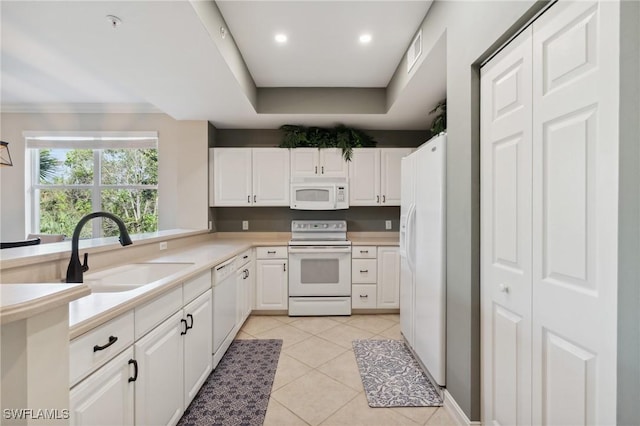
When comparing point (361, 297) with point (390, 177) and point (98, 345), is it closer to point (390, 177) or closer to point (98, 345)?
point (390, 177)

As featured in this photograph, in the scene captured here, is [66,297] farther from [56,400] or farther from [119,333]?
[119,333]

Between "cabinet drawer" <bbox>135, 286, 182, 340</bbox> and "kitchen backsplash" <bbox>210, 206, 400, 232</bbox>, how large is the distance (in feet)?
7.94

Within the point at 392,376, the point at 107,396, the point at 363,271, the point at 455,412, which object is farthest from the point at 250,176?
the point at 455,412

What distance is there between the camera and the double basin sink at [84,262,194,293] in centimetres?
164

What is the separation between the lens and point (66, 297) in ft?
2.04

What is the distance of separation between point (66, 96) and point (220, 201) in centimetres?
239

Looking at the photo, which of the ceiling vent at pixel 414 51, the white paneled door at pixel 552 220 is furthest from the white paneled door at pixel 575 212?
the ceiling vent at pixel 414 51

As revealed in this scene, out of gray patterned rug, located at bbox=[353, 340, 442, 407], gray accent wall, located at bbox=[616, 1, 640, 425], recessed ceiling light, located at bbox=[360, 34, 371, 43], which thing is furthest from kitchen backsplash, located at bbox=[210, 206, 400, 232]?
gray accent wall, located at bbox=[616, 1, 640, 425]

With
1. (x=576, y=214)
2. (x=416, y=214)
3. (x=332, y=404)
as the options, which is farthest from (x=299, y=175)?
(x=576, y=214)

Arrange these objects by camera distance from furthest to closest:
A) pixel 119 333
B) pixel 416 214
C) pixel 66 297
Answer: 1. pixel 416 214
2. pixel 119 333
3. pixel 66 297

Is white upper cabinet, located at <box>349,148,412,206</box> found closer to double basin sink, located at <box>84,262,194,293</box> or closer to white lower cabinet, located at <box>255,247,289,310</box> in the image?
white lower cabinet, located at <box>255,247,289,310</box>

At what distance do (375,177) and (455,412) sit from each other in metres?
2.66

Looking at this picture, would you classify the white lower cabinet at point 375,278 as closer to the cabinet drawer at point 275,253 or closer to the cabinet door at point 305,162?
the cabinet drawer at point 275,253

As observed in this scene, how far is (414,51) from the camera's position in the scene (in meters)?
2.29
